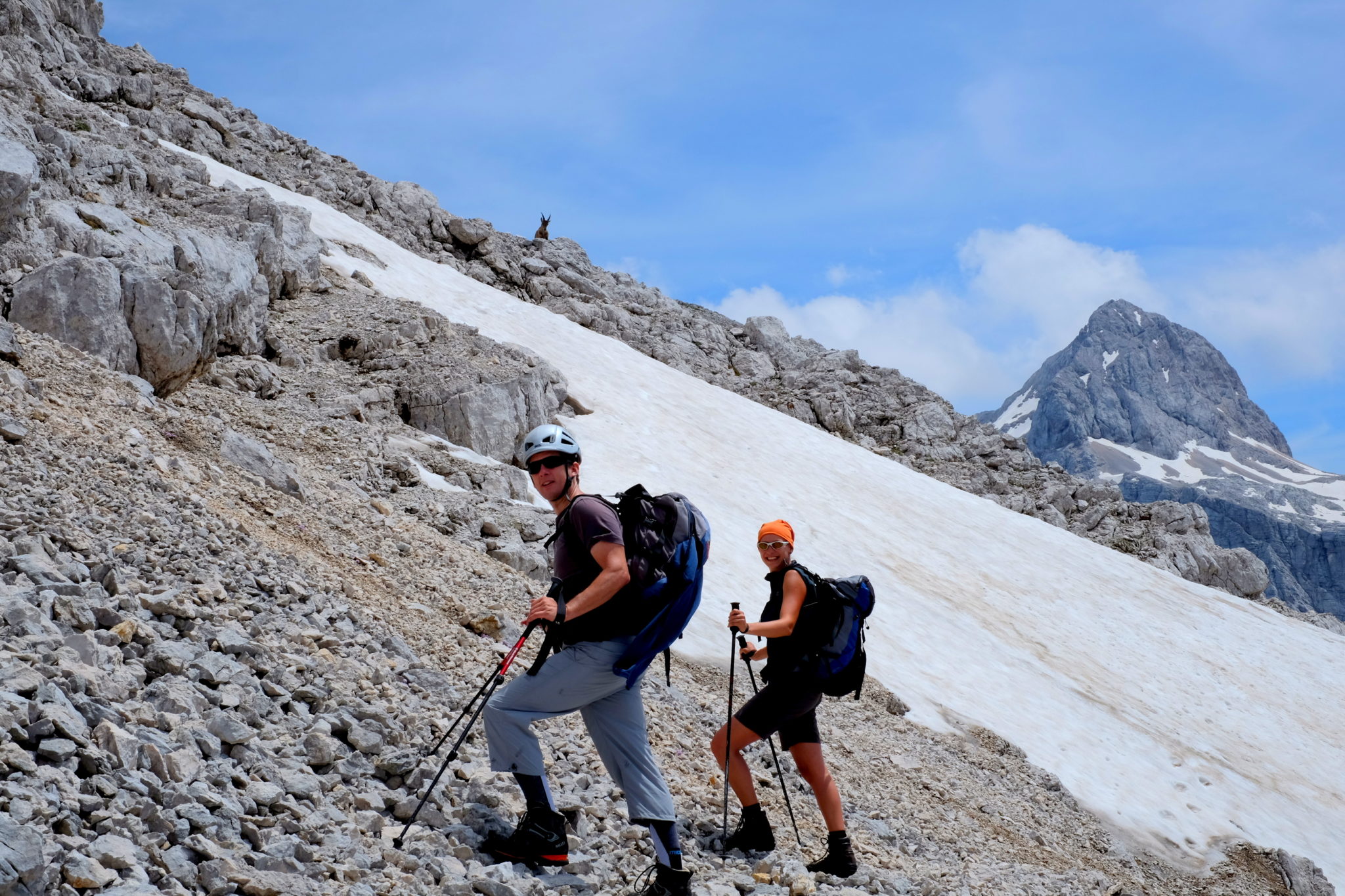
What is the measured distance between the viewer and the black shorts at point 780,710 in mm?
7184

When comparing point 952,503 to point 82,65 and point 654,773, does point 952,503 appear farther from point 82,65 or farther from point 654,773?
point 82,65

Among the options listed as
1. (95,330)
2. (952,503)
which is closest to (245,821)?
(95,330)

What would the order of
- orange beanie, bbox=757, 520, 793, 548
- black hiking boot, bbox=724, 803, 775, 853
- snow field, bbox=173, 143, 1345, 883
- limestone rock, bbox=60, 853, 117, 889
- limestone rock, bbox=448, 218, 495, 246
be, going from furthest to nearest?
limestone rock, bbox=448, 218, 495, 246
snow field, bbox=173, 143, 1345, 883
orange beanie, bbox=757, 520, 793, 548
black hiking boot, bbox=724, 803, 775, 853
limestone rock, bbox=60, 853, 117, 889

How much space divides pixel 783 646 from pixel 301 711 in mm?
3525

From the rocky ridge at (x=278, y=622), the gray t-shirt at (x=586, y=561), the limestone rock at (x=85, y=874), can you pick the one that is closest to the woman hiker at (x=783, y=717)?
the rocky ridge at (x=278, y=622)

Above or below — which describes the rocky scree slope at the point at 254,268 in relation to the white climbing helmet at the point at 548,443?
above

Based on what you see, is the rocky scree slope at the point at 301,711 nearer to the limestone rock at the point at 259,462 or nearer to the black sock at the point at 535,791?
the limestone rock at the point at 259,462

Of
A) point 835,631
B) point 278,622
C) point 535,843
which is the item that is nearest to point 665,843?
point 535,843

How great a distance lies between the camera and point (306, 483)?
38.4 feet

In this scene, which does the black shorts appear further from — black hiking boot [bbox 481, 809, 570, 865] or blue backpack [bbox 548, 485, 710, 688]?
black hiking boot [bbox 481, 809, 570, 865]

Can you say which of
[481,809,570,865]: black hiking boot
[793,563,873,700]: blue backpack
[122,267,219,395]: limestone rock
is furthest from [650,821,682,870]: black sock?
[122,267,219,395]: limestone rock

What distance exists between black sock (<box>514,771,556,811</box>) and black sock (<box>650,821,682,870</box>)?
0.64 m

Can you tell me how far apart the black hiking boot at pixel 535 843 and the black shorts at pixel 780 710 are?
77.3 inches

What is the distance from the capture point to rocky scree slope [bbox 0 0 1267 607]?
41.5ft
